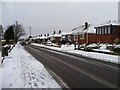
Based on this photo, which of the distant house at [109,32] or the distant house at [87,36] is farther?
the distant house at [87,36]

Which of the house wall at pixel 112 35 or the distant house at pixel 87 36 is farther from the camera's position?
the distant house at pixel 87 36

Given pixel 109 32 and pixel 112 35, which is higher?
pixel 109 32

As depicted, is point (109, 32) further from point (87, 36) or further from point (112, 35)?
point (87, 36)

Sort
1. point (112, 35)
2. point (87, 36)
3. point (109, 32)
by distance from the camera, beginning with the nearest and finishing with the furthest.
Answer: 1. point (112, 35)
2. point (109, 32)
3. point (87, 36)

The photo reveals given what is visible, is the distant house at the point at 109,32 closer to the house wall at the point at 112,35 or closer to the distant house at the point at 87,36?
the house wall at the point at 112,35

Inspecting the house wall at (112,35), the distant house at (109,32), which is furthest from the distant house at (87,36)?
the house wall at (112,35)

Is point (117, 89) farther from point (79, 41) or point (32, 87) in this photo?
point (79, 41)

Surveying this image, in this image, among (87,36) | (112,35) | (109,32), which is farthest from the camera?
(87,36)

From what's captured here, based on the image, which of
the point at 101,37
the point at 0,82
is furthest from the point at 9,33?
the point at 0,82

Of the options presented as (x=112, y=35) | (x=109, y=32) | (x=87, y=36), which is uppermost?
(x=109, y=32)

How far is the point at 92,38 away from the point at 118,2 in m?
19.5

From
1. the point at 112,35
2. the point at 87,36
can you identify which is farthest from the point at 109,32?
the point at 87,36

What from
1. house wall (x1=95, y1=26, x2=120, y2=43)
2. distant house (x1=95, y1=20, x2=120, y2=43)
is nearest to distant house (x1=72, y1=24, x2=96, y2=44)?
distant house (x1=95, y1=20, x2=120, y2=43)

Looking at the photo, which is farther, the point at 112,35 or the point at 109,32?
the point at 109,32
